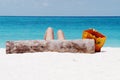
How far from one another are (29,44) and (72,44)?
0.70 m
